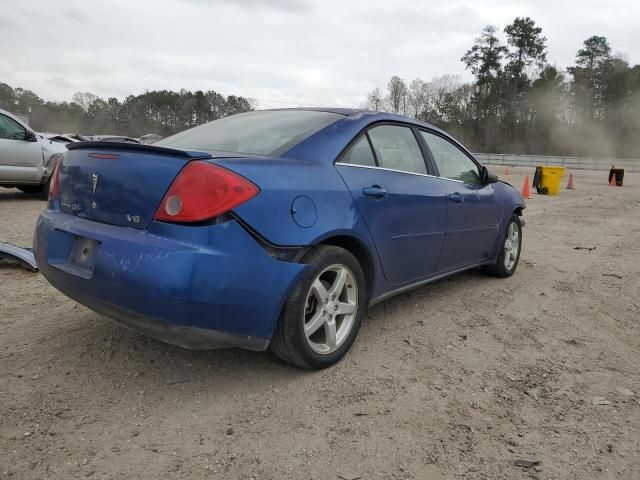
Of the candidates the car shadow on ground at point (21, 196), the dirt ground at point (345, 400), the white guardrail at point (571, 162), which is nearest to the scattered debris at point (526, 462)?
the dirt ground at point (345, 400)

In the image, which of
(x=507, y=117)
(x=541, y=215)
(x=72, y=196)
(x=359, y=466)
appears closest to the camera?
(x=359, y=466)

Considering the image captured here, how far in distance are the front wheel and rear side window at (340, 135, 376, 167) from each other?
237cm

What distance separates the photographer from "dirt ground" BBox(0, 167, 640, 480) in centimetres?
205

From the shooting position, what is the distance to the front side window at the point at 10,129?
29.1 feet

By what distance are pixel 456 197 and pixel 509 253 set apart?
5.14 feet

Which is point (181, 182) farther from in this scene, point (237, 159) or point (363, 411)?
point (363, 411)

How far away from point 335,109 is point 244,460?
2325 mm

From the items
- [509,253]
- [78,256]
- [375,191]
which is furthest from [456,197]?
[78,256]

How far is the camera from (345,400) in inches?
100

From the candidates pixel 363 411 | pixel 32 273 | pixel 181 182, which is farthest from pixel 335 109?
pixel 32 273

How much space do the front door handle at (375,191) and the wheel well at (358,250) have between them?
0.31 meters

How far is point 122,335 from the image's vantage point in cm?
315

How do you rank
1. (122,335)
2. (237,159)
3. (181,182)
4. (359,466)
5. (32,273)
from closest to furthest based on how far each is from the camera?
1. (359,466)
2. (181,182)
3. (237,159)
4. (122,335)
5. (32,273)

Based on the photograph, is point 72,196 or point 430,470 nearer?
point 430,470
